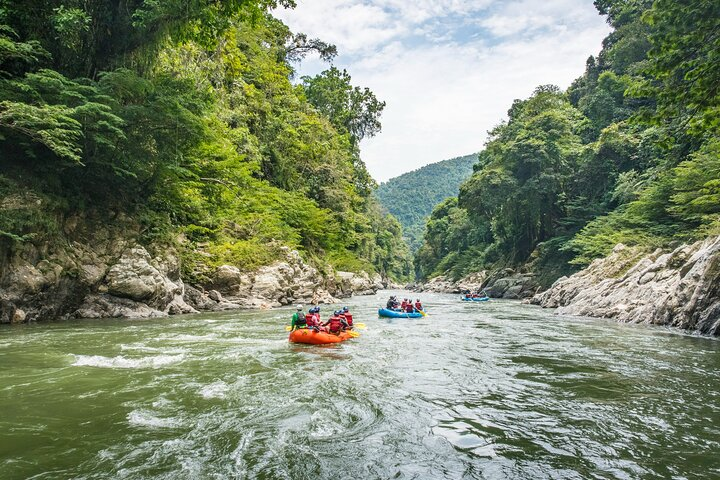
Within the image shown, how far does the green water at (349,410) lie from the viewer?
3.80 m

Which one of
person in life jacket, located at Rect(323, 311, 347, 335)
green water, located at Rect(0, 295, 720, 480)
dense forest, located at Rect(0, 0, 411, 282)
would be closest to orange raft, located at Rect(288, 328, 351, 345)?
green water, located at Rect(0, 295, 720, 480)

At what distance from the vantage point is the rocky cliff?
11766 millimetres

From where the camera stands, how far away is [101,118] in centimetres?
1262

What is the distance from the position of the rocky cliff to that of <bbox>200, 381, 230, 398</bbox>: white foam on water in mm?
8653

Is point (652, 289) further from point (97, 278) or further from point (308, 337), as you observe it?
point (97, 278)

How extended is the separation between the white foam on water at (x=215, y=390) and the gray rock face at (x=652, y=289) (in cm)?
1215

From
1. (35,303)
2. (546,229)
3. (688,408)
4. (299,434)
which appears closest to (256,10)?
(35,303)

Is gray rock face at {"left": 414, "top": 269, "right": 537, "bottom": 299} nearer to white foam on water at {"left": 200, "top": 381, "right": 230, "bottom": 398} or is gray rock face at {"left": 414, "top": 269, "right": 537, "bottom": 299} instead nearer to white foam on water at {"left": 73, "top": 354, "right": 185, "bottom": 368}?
white foam on water at {"left": 73, "top": 354, "right": 185, "bottom": 368}

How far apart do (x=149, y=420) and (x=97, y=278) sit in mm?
10593

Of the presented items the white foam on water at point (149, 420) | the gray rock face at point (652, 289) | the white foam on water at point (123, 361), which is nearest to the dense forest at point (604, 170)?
the gray rock face at point (652, 289)

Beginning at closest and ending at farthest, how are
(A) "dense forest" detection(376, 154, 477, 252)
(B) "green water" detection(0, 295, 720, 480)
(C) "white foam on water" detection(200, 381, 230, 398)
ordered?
(B) "green water" detection(0, 295, 720, 480) → (C) "white foam on water" detection(200, 381, 230, 398) → (A) "dense forest" detection(376, 154, 477, 252)

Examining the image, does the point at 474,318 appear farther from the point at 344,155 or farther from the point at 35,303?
the point at 344,155

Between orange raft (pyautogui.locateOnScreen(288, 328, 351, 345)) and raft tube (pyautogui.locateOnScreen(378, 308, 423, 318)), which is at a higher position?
orange raft (pyautogui.locateOnScreen(288, 328, 351, 345))

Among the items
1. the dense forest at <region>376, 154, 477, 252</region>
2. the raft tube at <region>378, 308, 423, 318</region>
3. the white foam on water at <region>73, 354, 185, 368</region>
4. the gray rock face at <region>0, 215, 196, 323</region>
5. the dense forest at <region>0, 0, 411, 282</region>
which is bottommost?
the raft tube at <region>378, 308, 423, 318</region>
